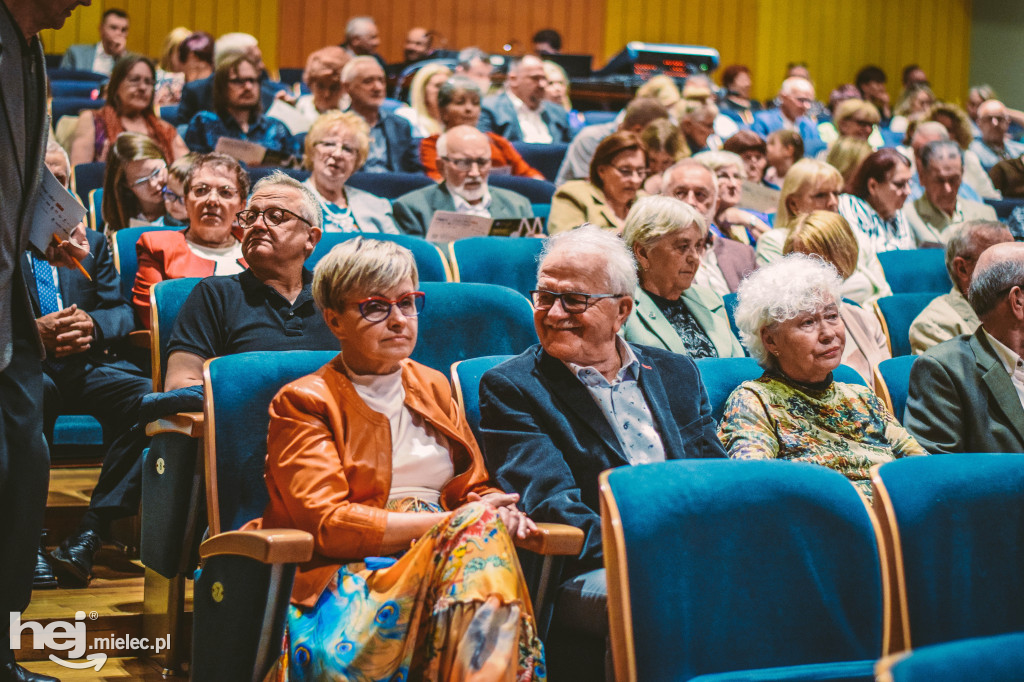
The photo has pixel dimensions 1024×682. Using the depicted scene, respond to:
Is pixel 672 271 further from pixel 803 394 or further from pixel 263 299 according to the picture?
pixel 263 299

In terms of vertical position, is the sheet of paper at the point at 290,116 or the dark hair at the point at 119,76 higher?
the dark hair at the point at 119,76

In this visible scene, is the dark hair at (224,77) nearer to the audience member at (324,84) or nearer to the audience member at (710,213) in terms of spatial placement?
the audience member at (324,84)

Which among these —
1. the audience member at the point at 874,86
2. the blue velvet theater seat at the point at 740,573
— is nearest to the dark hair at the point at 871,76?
the audience member at the point at 874,86

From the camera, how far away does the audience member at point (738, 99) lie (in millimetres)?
7289

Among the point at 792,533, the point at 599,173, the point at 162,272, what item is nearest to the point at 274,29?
the point at 599,173

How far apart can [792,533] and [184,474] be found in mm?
1145

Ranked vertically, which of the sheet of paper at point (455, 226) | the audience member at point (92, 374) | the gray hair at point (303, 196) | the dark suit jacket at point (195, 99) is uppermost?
the dark suit jacket at point (195, 99)

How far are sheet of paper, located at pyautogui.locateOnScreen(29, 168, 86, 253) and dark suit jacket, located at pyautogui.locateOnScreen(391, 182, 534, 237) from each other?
2.00 meters

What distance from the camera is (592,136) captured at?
4988 mm

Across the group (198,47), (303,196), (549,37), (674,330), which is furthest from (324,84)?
(549,37)

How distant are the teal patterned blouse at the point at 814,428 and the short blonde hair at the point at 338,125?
197cm

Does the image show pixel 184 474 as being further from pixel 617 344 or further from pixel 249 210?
pixel 617 344

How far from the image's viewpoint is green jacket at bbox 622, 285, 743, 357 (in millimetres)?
2629

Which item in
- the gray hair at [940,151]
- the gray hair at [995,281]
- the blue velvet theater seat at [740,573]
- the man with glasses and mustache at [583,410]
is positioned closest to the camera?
the blue velvet theater seat at [740,573]
